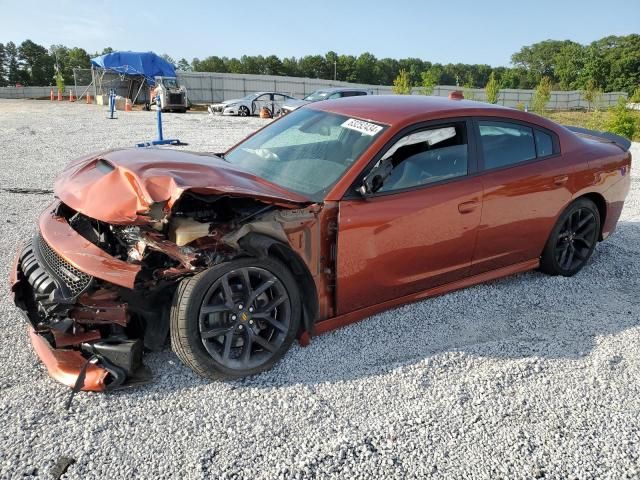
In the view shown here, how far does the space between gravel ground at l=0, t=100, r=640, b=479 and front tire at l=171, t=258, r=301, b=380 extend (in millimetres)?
133

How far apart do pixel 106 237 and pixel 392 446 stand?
199cm

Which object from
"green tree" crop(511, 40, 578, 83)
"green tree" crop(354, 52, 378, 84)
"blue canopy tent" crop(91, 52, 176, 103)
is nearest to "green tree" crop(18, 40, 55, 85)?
"blue canopy tent" crop(91, 52, 176, 103)

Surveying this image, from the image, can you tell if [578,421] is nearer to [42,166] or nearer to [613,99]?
[42,166]

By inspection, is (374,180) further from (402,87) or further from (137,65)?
(402,87)

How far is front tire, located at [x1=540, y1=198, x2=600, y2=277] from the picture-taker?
4.52 metres

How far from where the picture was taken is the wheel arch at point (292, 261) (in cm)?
292

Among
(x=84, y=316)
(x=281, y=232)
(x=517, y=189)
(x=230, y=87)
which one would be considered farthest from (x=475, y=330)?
(x=230, y=87)

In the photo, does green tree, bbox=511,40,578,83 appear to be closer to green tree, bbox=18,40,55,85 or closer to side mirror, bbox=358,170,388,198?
green tree, bbox=18,40,55,85

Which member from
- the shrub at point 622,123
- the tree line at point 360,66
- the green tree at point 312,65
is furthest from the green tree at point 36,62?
the shrub at point 622,123

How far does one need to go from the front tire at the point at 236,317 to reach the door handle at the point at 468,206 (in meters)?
1.38

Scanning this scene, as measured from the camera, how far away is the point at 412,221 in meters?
3.46

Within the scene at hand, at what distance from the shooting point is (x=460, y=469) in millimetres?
2383

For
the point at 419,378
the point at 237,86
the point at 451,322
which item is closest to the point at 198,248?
the point at 419,378

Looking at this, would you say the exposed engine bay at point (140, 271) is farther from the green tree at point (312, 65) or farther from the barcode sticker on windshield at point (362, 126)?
the green tree at point (312, 65)
